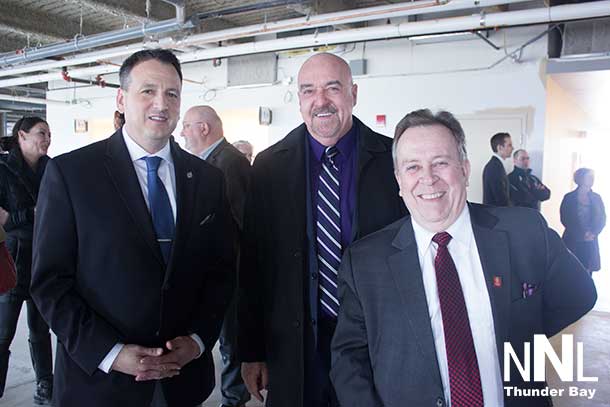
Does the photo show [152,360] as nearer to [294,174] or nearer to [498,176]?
[294,174]

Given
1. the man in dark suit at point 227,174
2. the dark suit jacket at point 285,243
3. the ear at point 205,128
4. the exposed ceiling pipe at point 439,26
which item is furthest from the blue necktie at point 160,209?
the exposed ceiling pipe at point 439,26

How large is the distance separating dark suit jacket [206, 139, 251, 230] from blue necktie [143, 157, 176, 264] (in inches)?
61.4

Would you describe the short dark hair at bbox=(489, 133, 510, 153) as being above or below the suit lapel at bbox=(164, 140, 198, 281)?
above

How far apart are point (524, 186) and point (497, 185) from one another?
42 cm

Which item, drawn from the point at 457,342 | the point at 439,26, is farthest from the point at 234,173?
the point at 439,26

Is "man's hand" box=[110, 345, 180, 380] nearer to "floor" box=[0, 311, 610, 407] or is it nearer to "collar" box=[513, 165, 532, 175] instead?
"floor" box=[0, 311, 610, 407]

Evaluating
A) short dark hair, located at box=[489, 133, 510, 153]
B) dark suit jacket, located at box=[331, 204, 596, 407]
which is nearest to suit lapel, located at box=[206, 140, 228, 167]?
dark suit jacket, located at box=[331, 204, 596, 407]

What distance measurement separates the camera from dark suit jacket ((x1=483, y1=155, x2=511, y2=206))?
559cm

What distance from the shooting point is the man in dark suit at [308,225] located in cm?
178

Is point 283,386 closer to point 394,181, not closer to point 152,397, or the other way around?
point 152,397

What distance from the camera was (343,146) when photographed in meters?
1.90

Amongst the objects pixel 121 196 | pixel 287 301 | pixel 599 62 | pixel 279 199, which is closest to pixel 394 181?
pixel 279 199

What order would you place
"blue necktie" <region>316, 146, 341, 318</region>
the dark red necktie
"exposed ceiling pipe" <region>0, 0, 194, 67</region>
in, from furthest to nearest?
"exposed ceiling pipe" <region>0, 0, 194, 67</region> → "blue necktie" <region>316, 146, 341, 318</region> → the dark red necktie

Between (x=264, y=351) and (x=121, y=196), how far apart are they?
0.82 metres
